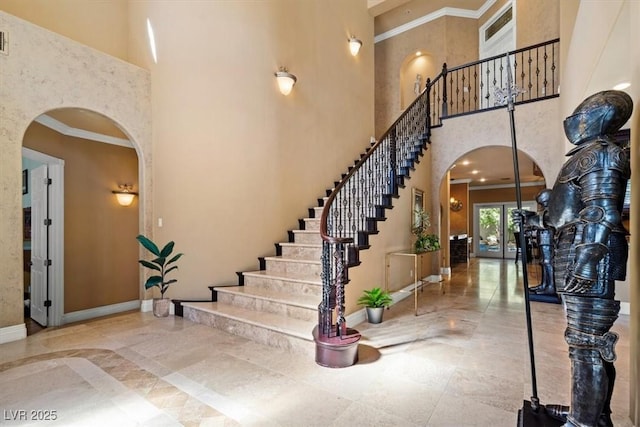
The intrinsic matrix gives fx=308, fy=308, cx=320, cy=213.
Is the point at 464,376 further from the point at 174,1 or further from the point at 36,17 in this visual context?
the point at 36,17

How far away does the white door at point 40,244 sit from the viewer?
4.38 meters

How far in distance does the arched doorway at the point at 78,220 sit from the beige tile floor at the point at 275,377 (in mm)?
1182

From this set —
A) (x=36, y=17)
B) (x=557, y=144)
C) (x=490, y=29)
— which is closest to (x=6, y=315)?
(x=36, y=17)

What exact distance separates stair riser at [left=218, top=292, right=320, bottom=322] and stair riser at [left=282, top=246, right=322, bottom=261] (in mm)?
970

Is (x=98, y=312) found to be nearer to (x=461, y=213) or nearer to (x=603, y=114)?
(x=603, y=114)

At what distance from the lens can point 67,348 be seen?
3.14 m

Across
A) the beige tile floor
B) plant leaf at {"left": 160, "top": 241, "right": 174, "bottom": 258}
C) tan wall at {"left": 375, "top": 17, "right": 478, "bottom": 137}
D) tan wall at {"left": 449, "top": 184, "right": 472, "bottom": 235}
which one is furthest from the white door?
tan wall at {"left": 449, "top": 184, "right": 472, "bottom": 235}

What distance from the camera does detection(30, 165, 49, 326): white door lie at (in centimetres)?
438

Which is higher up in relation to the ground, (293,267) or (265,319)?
(293,267)

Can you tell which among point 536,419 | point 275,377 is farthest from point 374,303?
point 536,419

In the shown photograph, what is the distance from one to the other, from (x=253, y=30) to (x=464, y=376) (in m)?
5.25

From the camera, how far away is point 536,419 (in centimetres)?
165

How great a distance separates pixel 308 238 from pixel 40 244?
385 centimetres

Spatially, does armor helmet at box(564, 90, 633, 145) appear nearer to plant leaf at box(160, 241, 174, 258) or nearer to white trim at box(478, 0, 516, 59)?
plant leaf at box(160, 241, 174, 258)
